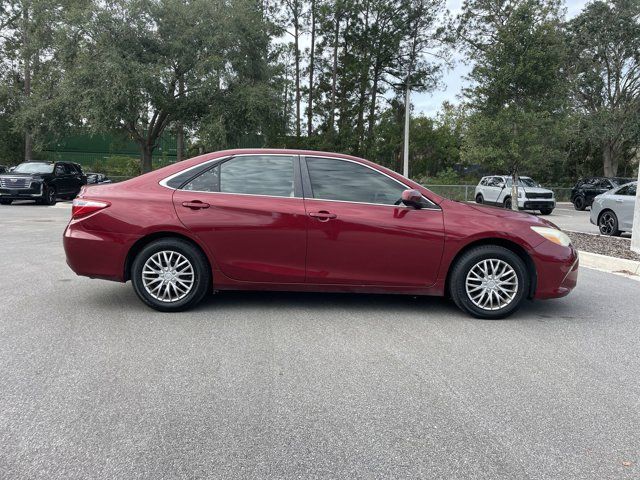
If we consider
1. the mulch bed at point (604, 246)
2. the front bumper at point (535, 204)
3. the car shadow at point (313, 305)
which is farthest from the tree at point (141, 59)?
the car shadow at point (313, 305)

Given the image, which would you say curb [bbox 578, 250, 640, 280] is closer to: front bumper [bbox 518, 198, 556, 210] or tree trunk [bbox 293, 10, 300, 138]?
front bumper [bbox 518, 198, 556, 210]

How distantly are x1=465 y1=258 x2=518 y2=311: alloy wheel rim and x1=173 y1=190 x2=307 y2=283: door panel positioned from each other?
1723 millimetres

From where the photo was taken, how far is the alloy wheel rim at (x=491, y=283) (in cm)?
528

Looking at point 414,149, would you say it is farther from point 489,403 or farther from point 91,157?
point 489,403

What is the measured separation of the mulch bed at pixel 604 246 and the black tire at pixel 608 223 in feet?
5.26

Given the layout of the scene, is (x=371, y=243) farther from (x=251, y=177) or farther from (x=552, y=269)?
(x=552, y=269)

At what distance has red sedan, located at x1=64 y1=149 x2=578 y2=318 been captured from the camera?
5.23 meters

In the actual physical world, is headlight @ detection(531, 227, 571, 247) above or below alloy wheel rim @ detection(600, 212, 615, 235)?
above

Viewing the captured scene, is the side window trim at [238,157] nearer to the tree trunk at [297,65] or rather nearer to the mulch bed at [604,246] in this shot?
the mulch bed at [604,246]

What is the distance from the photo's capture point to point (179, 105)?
25.9 meters

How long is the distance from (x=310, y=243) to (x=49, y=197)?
60.6 ft

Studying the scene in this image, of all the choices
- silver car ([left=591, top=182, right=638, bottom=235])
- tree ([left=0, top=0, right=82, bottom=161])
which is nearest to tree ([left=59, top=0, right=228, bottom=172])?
tree ([left=0, top=0, right=82, bottom=161])

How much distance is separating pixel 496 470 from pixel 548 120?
1501 centimetres

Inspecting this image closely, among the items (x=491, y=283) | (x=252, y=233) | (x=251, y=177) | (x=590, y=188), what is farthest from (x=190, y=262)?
(x=590, y=188)
